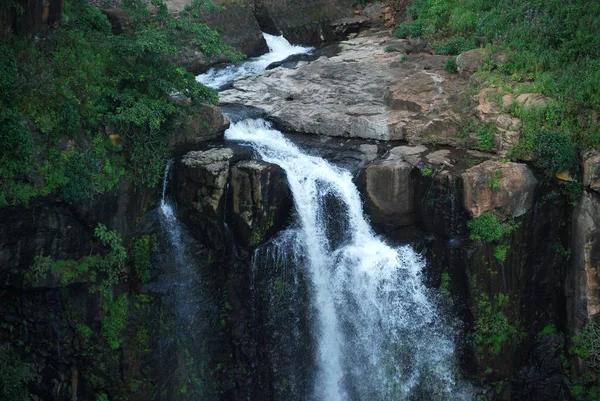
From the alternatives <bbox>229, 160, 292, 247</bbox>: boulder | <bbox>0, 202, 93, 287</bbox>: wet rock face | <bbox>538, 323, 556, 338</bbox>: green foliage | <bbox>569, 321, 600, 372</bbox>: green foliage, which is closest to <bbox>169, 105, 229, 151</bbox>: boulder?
<bbox>229, 160, 292, 247</bbox>: boulder

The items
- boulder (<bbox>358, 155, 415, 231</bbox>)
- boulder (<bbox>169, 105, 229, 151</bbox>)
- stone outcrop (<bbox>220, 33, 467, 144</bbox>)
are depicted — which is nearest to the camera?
boulder (<bbox>358, 155, 415, 231</bbox>)

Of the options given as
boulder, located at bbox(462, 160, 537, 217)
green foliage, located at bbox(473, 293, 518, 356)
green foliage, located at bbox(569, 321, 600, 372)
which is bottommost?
green foliage, located at bbox(569, 321, 600, 372)

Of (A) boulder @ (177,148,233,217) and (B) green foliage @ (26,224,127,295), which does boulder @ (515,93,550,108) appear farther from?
(B) green foliage @ (26,224,127,295)

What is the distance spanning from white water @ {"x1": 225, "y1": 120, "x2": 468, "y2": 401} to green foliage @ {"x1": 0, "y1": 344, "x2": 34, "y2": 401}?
6.57m

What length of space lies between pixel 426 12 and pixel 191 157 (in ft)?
42.1

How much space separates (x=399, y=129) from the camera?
17.3 m

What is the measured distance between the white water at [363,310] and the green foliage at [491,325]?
714 millimetres

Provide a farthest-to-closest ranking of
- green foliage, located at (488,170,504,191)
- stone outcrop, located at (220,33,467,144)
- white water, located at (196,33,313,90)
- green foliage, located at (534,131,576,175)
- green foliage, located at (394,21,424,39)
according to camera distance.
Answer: green foliage, located at (394,21,424,39), white water, located at (196,33,313,90), stone outcrop, located at (220,33,467,144), green foliage, located at (534,131,576,175), green foliage, located at (488,170,504,191)

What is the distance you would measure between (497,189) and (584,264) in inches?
118

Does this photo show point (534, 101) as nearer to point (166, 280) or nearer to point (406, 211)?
point (406, 211)

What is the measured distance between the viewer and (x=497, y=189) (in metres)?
14.7

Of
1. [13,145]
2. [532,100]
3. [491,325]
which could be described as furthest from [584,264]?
[13,145]

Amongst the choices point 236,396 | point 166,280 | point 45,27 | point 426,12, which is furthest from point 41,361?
point 426,12

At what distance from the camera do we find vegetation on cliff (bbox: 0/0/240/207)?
41.7ft
